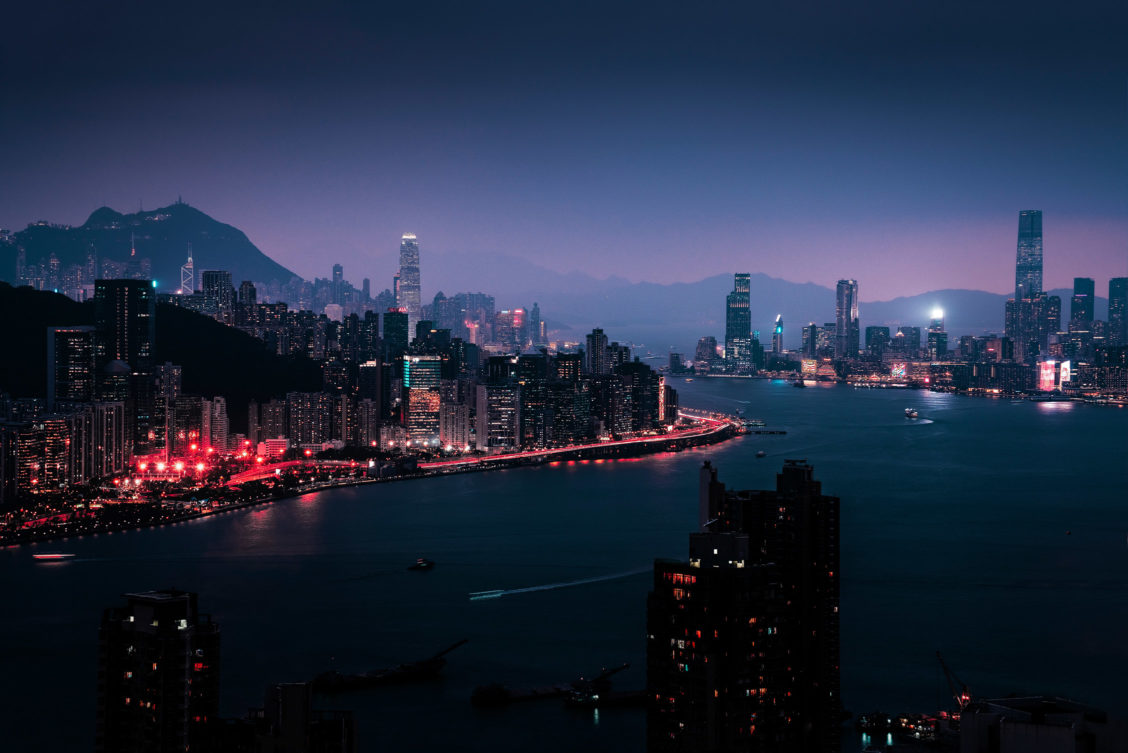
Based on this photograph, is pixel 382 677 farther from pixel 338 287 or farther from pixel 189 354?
pixel 338 287

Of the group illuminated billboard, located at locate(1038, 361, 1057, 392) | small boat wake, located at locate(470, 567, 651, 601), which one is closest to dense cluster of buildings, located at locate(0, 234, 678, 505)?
small boat wake, located at locate(470, 567, 651, 601)

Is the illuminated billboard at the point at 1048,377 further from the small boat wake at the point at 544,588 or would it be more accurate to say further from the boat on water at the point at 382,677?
the boat on water at the point at 382,677

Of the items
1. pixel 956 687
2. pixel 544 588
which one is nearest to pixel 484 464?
pixel 544 588

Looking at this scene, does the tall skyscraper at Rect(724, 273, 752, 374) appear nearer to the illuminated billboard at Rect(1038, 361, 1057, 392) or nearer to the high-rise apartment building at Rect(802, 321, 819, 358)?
the high-rise apartment building at Rect(802, 321, 819, 358)

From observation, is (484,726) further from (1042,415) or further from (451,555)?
(1042,415)

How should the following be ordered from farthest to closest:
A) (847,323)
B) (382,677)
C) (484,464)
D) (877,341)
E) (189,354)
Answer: (847,323), (877,341), (189,354), (484,464), (382,677)

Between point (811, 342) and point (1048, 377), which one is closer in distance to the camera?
point (1048, 377)

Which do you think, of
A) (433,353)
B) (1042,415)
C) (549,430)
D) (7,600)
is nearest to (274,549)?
(7,600)
